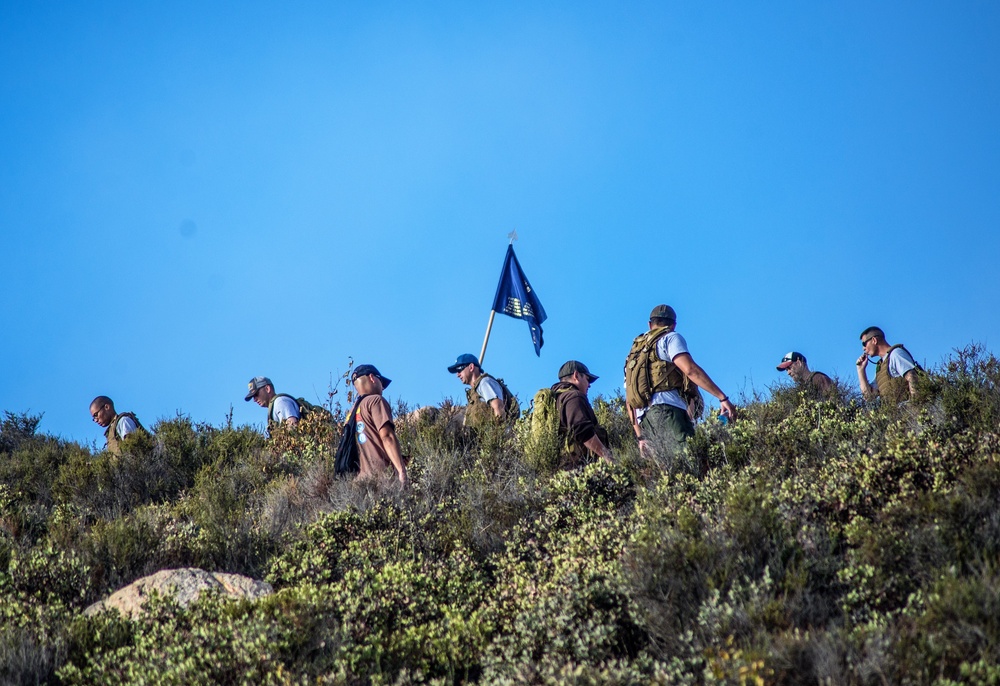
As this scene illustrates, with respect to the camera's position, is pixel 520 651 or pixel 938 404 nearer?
pixel 520 651

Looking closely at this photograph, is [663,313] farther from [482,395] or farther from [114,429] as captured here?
[114,429]

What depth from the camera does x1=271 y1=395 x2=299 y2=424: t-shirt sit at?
38.4 ft

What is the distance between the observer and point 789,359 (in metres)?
12.1

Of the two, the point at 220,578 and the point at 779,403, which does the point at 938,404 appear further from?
the point at 220,578

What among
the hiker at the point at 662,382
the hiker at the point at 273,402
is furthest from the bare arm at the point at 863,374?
the hiker at the point at 273,402

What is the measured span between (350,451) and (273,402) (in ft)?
9.69

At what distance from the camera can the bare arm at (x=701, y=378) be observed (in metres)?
7.70

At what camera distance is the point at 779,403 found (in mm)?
10047

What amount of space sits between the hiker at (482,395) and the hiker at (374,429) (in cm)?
134

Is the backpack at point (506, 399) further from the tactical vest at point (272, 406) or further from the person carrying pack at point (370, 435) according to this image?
the tactical vest at point (272, 406)

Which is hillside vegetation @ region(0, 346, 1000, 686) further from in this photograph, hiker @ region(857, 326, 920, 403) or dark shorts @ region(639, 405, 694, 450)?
hiker @ region(857, 326, 920, 403)

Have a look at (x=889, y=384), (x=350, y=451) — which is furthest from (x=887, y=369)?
(x=350, y=451)

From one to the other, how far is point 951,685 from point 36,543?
299 inches

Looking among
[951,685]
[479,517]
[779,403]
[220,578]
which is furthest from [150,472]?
[951,685]
